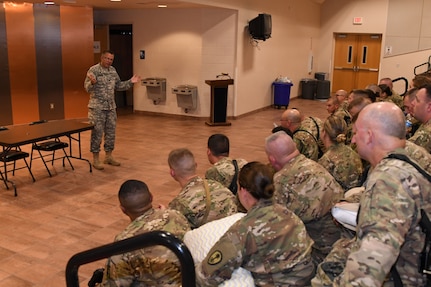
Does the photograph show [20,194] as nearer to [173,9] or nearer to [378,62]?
[173,9]

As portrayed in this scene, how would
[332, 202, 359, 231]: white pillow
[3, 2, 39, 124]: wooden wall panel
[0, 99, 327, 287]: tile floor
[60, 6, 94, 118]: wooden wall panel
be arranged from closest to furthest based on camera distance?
[332, 202, 359, 231]: white pillow
[0, 99, 327, 287]: tile floor
[3, 2, 39, 124]: wooden wall panel
[60, 6, 94, 118]: wooden wall panel

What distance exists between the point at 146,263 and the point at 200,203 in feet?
2.46

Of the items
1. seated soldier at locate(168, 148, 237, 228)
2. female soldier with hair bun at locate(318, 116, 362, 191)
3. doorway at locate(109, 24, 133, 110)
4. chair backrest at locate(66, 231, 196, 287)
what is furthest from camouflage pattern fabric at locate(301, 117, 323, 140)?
doorway at locate(109, 24, 133, 110)

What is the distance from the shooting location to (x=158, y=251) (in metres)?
2.30

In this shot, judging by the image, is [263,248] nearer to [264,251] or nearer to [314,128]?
[264,251]

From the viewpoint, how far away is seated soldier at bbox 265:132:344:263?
118 inches

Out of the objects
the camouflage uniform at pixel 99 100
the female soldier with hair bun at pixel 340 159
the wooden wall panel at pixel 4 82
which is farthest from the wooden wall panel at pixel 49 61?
the female soldier with hair bun at pixel 340 159

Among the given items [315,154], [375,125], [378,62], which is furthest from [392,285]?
[378,62]

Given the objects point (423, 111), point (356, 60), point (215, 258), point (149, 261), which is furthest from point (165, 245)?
point (356, 60)

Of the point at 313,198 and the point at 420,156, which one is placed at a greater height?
the point at 420,156

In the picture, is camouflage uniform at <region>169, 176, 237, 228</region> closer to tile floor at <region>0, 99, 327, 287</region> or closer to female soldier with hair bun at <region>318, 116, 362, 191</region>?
female soldier with hair bun at <region>318, 116, 362, 191</region>

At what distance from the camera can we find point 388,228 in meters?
1.59

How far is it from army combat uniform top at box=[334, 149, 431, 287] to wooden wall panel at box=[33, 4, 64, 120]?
31.7ft

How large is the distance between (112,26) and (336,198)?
10.6 meters
